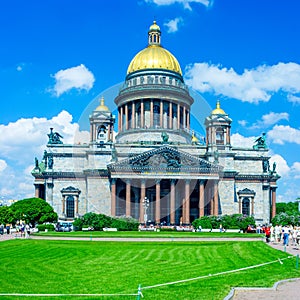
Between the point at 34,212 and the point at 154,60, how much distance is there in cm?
4237

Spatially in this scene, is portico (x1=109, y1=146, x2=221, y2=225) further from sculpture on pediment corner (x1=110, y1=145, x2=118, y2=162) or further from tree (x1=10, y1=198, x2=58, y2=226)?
tree (x1=10, y1=198, x2=58, y2=226)

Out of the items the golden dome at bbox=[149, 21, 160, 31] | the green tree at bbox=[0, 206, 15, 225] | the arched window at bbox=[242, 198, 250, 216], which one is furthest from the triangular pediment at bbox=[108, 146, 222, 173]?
the golden dome at bbox=[149, 21, 160, 31]

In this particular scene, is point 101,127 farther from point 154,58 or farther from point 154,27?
point 154,27

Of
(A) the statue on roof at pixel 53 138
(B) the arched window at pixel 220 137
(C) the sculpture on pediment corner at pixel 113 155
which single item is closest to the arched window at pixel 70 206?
(A) the statue on roof at pixel 53 138

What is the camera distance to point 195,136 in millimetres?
106500

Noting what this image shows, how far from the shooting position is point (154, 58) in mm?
101688

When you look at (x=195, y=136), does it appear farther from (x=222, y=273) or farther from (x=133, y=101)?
(x=222, y=273)

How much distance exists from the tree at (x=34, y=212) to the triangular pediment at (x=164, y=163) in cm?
1217

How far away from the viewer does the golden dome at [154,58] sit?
10131 cm

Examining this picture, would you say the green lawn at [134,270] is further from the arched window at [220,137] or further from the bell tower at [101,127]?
the arched window at [220,137]

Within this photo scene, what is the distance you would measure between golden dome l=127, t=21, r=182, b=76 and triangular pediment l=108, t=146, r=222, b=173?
26778 mm

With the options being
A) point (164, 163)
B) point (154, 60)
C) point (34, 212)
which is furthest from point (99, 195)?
point (154, 60)

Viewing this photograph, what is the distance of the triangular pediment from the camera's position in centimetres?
7906

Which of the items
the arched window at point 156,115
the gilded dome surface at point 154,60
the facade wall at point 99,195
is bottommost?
the facade wall at point 99,195
